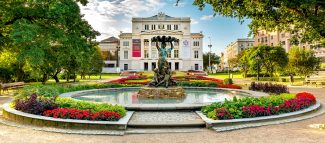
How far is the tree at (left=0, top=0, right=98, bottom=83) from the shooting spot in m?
18.0

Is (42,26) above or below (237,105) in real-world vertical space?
above

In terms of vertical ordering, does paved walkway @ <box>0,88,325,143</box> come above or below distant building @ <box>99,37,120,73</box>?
below

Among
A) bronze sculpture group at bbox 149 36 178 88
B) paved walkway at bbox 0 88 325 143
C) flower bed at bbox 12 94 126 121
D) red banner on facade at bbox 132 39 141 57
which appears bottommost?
paved walkway at bbox 0 88 325 143

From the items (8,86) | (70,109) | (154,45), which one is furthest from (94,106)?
(154,45)

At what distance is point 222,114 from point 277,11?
6312mm

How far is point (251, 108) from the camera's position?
10688mm

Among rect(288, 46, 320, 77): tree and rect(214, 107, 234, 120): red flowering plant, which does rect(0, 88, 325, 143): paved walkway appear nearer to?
rect(214, 107, 234, 120): red flowering plant

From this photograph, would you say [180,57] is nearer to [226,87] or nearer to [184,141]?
[226,87]

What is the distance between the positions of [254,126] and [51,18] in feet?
51.8

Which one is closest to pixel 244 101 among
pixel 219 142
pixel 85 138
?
pixel 219 142

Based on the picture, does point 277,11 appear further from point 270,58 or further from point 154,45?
point 154,45

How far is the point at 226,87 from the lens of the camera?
22.9 m

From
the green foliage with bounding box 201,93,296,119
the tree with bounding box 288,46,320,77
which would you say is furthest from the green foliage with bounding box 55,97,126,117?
the tree with bounding box 288,46,320,77

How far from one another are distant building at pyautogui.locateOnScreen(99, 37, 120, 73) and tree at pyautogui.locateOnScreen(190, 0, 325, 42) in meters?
84.9
